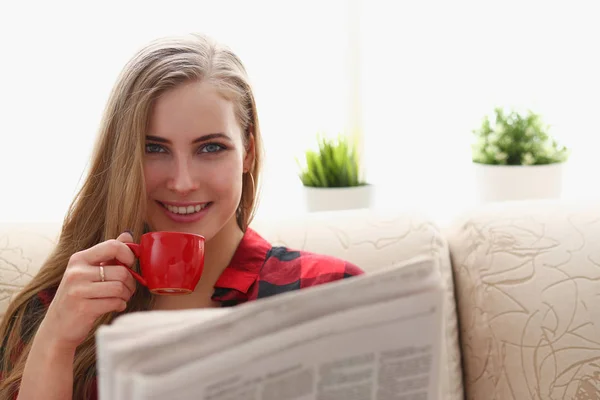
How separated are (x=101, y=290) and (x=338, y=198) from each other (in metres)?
1.13

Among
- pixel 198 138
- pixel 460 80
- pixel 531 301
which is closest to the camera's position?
pixel 198 138

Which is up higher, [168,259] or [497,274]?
[168,259]

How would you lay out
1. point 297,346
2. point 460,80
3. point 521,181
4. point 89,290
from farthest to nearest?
point 460,80
point 521,181
point 89,290
point 297,346

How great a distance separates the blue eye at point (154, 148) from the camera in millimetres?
1258

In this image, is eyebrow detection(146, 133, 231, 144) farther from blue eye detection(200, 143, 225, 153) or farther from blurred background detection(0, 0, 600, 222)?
blurred background detection(0, 0, 600, 222)

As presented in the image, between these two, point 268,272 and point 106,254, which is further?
point 268,272

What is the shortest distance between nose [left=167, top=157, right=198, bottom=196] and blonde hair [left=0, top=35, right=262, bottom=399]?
2.1 inches

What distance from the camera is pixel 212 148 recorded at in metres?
1.27

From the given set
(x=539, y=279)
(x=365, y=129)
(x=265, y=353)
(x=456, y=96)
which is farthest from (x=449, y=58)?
(x=265, y=353)

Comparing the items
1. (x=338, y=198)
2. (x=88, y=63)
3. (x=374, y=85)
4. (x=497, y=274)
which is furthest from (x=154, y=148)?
(x=374, y=85)

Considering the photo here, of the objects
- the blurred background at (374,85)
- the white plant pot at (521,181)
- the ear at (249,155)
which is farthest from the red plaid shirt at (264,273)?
the blurred background at (374,85)

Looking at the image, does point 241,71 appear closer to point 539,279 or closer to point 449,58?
point 539,279

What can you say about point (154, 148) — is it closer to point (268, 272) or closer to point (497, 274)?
point (268, 272)

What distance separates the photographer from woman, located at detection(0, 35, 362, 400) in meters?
1.23
